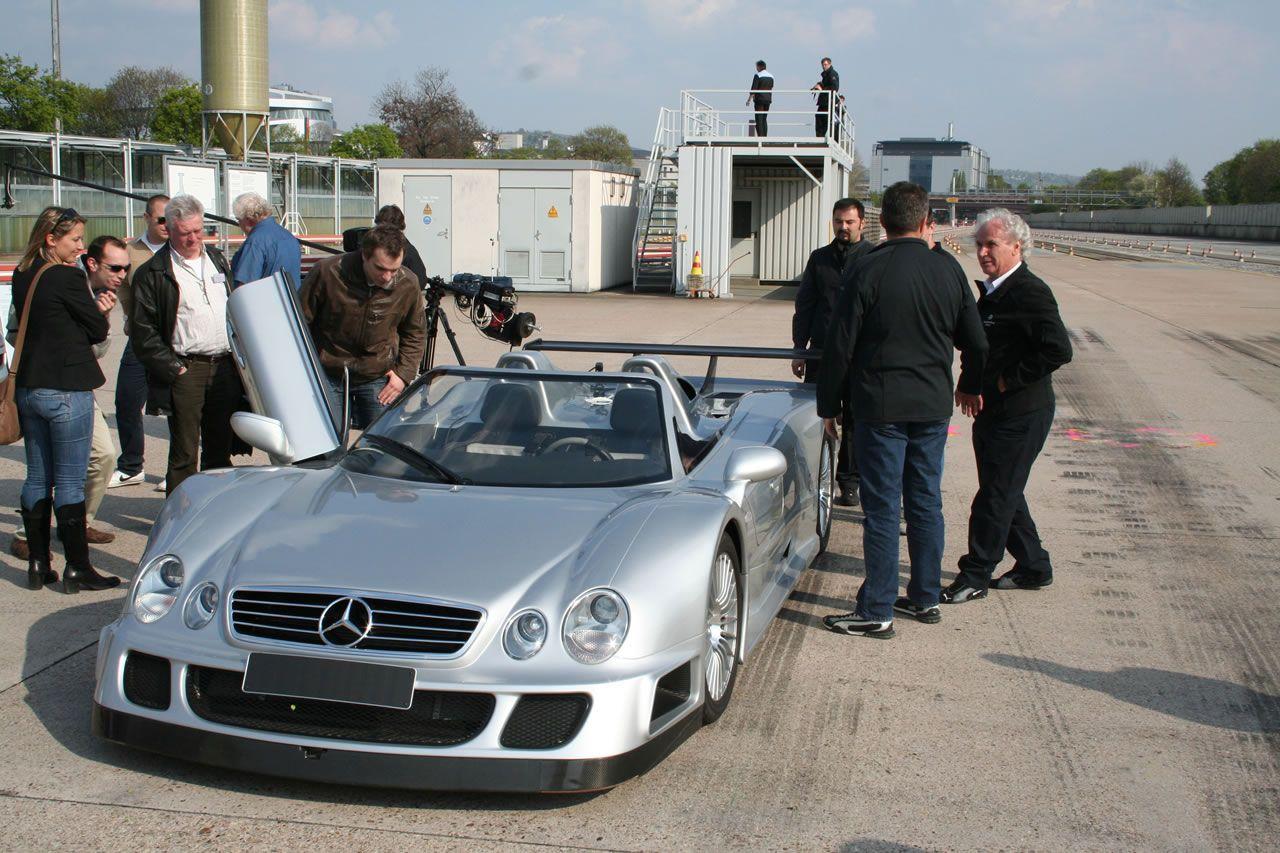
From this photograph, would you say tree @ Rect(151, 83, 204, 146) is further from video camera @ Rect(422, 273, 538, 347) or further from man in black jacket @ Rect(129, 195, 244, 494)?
man in black jacket @ Rect(129, 195, 244, 494)

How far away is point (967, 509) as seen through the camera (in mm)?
7977

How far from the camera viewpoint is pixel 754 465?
4.53m

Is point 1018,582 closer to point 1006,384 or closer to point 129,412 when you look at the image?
point 1006,384

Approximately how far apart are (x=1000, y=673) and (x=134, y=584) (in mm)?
3201

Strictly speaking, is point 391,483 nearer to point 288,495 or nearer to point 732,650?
point 288,495

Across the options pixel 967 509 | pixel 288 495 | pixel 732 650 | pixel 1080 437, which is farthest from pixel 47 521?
pixel 1080 437

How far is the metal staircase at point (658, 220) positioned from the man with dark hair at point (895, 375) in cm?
2351

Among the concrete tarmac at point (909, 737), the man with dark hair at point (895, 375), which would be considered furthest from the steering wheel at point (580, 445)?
the man with dark hair at point (895, 375)

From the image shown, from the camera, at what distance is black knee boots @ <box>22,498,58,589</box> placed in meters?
5.79

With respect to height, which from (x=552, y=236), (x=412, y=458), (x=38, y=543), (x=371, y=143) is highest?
(x=371, y=143)

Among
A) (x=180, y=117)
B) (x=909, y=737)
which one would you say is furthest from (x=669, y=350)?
(x=180, y=117)

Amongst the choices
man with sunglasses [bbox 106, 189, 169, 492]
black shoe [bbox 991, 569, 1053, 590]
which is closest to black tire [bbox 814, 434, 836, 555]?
black shoe [bbox 991, 569, 1053, 590]

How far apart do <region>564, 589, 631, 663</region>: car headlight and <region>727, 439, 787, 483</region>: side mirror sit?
95 centimetres

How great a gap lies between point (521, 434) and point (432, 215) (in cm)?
2365
